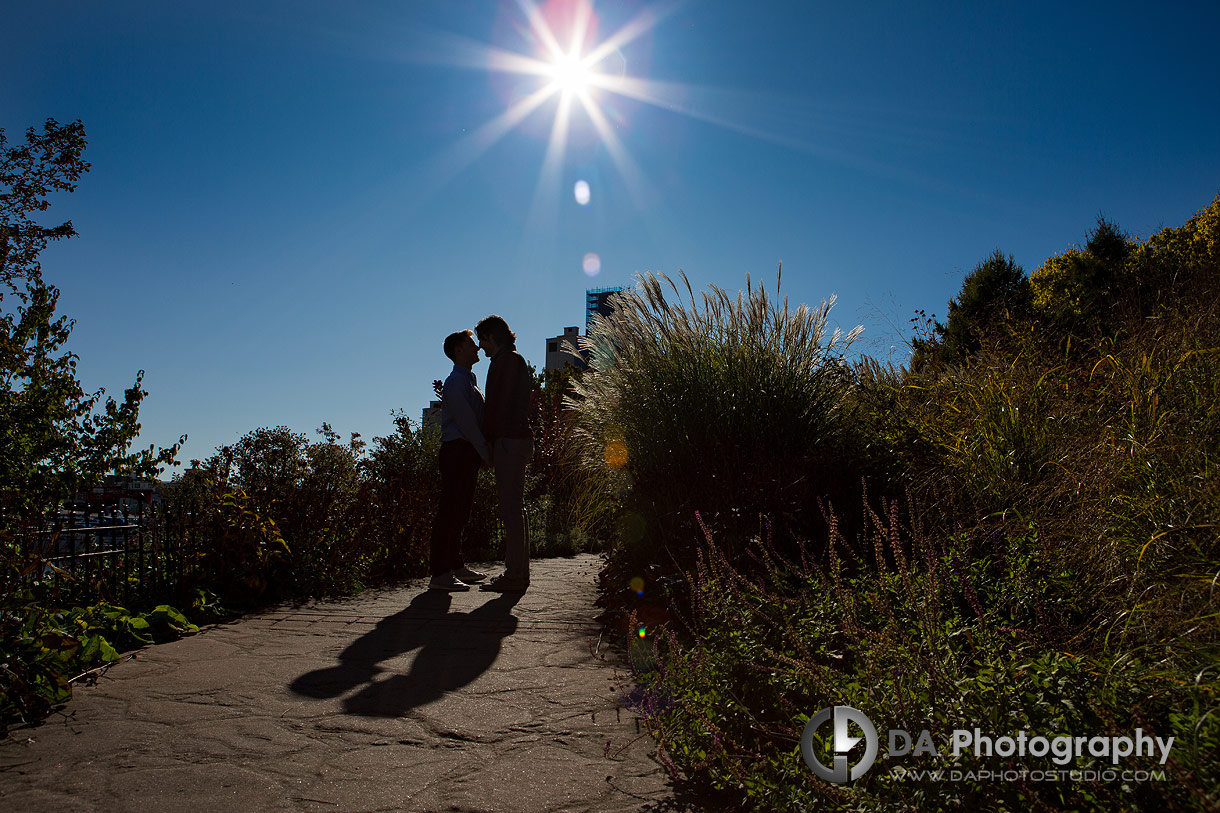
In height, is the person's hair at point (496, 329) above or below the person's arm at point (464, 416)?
above

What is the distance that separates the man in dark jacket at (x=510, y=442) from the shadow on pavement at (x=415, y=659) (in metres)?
0.58

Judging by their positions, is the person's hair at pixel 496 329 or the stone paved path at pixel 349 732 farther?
the person's hair at pixel 496 329

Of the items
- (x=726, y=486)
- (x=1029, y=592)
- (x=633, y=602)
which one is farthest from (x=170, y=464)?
(x=1029, y=592)

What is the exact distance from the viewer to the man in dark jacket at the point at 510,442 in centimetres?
521

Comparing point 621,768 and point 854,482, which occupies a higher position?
point 854,482

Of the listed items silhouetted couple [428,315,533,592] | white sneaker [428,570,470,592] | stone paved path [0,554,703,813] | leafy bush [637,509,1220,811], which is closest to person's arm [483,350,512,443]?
silhouetted couple [428,315,533,592]

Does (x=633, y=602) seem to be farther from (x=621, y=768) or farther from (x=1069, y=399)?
(x=1069, y=399)

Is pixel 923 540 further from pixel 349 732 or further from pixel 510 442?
pixel 510 442

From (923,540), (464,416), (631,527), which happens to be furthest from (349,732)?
(464,416)

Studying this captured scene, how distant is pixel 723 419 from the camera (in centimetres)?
481

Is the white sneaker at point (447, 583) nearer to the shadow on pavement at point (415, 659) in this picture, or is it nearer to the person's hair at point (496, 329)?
the shadow on pavement at point (415, 659)

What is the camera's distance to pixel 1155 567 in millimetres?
2355

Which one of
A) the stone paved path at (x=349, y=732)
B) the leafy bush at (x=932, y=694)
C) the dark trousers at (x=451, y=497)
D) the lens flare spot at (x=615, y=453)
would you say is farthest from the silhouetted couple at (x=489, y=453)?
the leafy bush at (x=932, y=694)

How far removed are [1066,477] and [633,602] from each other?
2.48 meters
